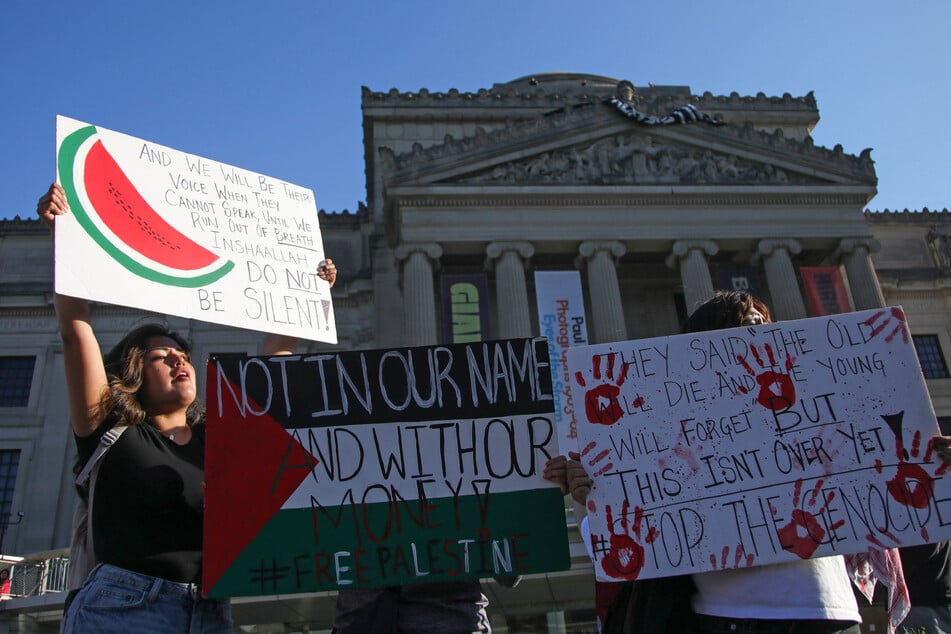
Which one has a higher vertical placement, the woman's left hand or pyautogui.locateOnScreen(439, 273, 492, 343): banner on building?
pyautogui.locateOnScreen(439, 273, 492, 343): banner on building

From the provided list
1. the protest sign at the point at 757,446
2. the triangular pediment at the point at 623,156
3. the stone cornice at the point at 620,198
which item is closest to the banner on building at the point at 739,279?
the stone cornice at the point at 620,198

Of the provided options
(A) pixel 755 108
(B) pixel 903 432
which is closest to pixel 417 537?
(B) pixel 903 432

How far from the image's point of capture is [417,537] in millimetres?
4203

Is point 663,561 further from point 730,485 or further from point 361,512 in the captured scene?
point 361,512

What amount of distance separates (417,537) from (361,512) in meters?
0.33

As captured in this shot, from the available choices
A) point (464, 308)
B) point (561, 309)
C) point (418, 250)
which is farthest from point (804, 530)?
point (418, 250)

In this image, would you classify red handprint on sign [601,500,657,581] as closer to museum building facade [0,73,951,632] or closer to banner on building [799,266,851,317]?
museum building facade [0,73,951,632]

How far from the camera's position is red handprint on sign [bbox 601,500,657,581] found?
155 inches

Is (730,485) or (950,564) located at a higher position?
(730,485)

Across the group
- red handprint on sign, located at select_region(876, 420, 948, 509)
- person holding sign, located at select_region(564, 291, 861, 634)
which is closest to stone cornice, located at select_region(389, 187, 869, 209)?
person holding sign, located at select_region(564, 291, 861, 634)

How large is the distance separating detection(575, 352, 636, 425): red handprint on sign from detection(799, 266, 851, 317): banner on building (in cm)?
2419

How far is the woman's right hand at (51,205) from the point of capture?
446 centimetres

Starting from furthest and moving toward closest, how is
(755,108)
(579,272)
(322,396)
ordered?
(755,108)
(579,272)
(322,396)

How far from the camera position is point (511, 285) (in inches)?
1037
